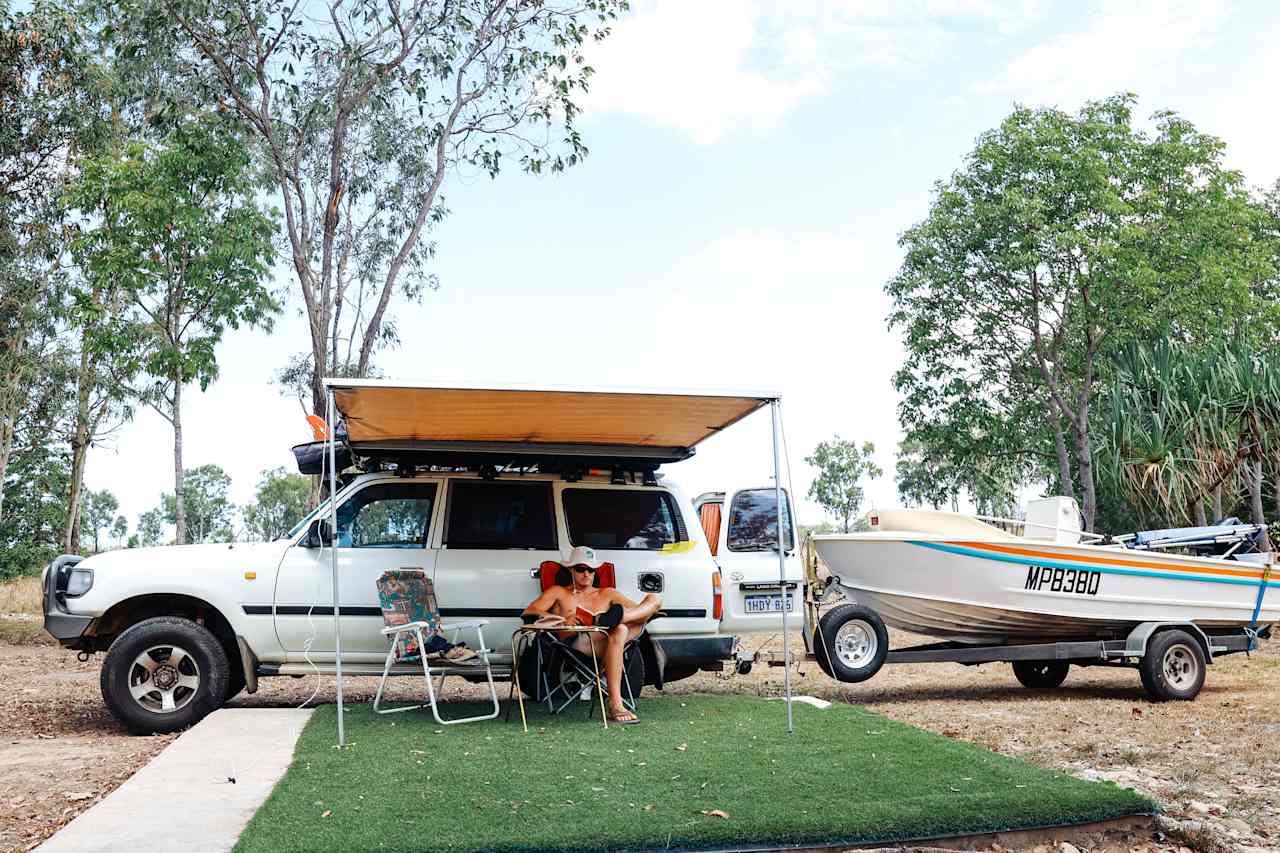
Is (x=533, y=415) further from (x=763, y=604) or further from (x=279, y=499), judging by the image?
(x=279, y=499)

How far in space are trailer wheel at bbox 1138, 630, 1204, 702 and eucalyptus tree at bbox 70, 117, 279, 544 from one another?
1307 cm

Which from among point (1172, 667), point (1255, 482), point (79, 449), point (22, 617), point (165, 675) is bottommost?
point (1172, 667)

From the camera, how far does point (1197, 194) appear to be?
25703 millimetres

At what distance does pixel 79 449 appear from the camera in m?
30.2

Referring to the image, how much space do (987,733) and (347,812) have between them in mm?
5047

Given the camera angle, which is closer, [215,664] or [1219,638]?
[215,664]

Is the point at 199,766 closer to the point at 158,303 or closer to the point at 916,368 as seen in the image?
the point at 158,303

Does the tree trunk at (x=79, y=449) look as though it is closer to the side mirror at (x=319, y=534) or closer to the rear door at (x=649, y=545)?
the side mirror at (x=319, y=534)

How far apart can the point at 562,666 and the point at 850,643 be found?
2.89 m

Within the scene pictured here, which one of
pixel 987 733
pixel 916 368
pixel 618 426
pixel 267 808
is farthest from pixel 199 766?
pixel 916 368

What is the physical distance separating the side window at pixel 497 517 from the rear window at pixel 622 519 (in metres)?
0.19

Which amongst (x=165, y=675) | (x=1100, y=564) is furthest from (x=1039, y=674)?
(x=165, y=675)

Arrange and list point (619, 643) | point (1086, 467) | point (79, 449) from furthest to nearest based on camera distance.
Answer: point (79, 449), point (1086, 467), point (619, 643)

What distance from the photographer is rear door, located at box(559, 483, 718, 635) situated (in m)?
8.79
